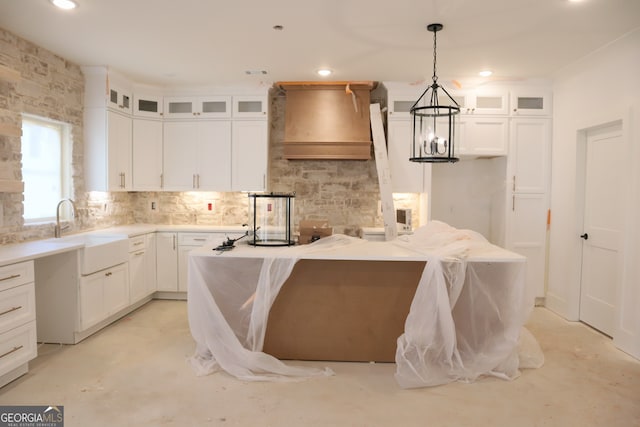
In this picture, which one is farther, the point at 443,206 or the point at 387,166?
the point at 443,206

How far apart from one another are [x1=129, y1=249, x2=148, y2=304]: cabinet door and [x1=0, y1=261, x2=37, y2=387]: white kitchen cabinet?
4.54ft

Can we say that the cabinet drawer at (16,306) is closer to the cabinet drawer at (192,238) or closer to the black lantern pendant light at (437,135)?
the cabinet drawer at (192,238)

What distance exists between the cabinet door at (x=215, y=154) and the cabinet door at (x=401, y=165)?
2038 millimetres

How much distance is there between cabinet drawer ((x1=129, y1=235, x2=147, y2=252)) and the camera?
4387mm

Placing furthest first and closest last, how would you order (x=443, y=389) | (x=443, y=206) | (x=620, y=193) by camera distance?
(x=443, y=206) < (x=620, y=193) < (x=443, y=389)

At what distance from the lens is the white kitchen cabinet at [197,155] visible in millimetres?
5113

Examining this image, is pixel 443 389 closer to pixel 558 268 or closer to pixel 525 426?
pixel 525 426

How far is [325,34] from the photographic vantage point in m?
3.46

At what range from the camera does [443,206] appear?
17.4 ft

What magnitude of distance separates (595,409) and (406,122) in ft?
11.1

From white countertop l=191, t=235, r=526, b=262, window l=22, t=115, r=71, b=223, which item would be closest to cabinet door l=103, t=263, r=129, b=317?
window l=22, t=115, r=71, b=223

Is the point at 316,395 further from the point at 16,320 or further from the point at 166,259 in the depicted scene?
the point at 166,259

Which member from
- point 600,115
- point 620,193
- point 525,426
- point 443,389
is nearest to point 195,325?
point 443,389

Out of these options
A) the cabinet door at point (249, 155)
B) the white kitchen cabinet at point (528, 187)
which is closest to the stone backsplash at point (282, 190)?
the cabinet door at point (249, 155)
